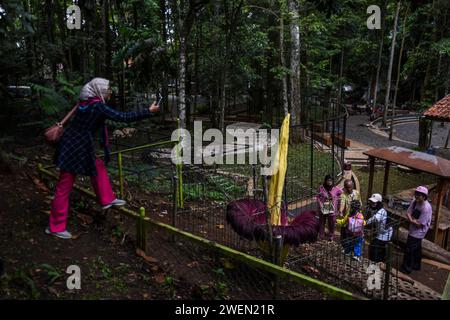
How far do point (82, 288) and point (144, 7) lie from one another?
51.3 ft

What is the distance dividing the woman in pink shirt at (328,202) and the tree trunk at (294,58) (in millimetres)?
8355

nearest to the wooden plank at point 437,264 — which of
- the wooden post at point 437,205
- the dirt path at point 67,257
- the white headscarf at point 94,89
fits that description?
the wooden post at point 437,205

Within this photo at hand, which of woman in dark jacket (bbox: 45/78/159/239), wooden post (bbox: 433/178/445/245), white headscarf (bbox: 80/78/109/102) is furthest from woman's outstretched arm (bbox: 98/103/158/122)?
wooden post (bbox: 433/178/445/245)

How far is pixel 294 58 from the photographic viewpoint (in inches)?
631

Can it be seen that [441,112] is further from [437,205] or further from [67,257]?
[67,257]

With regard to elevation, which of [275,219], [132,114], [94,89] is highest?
[94,89]

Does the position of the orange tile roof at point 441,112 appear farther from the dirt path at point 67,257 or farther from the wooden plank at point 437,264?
the dirt path at point 67,257

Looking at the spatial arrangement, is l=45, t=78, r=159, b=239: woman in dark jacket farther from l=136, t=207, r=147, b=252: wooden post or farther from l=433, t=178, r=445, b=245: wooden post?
l=433, t=178, r=445, b=245: wooden post

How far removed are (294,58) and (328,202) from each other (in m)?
9.77

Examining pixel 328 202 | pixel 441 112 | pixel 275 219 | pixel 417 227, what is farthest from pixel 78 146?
pixel 441 112

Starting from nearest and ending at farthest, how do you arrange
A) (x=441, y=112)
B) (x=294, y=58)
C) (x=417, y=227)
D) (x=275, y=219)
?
(x=275, y=219), (x=417, y=227), (x=441, y=112), (x=294, y=58)

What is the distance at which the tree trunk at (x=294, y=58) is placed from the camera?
14.8 metres
